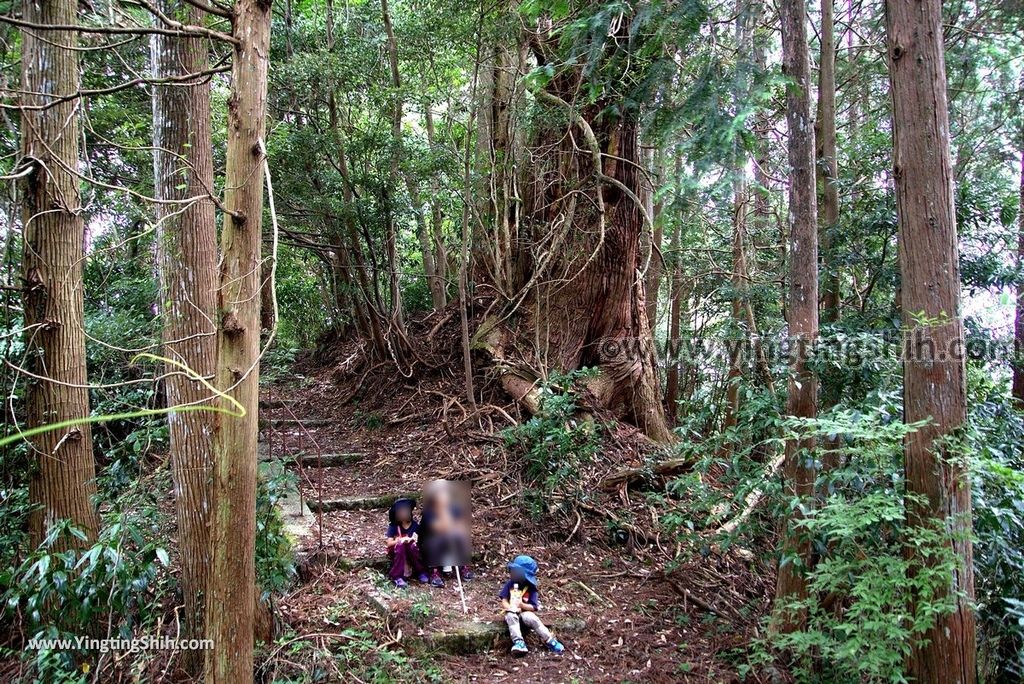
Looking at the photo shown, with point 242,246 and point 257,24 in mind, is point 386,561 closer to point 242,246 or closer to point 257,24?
point 242,246

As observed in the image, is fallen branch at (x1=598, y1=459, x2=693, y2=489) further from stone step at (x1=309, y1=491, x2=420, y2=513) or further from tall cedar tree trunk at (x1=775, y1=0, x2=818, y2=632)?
tall cedar tree trunk at (x1=775, y1=0, x2=818, y2=632)

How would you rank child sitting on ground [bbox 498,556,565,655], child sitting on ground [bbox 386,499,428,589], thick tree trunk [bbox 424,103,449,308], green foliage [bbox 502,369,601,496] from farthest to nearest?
thick tree trunk [bbox 424,103,449,308], green foliage [bbox 502,369,601,496], child sitting on ground [bbox 386,499,428,589], child sitting on ground [bbox 498,556,565,655]

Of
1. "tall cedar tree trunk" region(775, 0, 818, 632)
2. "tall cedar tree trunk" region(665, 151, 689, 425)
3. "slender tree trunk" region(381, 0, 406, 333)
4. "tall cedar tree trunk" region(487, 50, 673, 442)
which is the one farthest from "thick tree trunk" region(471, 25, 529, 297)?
"tall cedar tree trunk" region(775, 0, 818, 632)

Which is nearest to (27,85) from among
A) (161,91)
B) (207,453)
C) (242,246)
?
(161,91)

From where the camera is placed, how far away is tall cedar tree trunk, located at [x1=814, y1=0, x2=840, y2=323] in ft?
23.6

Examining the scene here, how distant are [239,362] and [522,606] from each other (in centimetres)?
347

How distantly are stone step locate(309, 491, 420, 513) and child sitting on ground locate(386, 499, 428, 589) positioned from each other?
4.12 ft

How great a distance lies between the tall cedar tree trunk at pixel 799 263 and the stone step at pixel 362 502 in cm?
420

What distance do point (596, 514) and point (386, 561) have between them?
2.32m

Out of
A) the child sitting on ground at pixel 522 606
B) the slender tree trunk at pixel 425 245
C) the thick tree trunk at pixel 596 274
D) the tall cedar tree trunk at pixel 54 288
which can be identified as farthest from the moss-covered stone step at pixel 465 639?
the slender tree trunk at pixel 425 245

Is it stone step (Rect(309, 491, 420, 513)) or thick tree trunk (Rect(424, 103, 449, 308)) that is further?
thick tree trunk (Rect(424, 103, 449, 308))

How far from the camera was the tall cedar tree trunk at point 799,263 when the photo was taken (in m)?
4.26

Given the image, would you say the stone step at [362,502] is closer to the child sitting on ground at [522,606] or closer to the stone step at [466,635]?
the stone step at [466,635]

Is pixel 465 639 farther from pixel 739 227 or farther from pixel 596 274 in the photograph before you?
pixel 739 227
